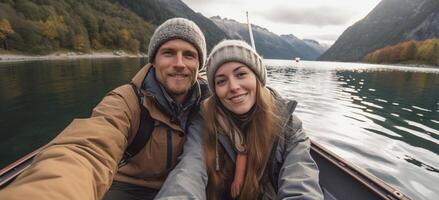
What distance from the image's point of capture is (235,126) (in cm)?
315

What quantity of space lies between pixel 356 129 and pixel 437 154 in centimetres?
303

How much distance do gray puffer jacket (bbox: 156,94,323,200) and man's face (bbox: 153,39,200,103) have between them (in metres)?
0.52

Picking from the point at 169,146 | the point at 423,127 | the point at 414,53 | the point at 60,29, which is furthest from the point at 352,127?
the point at 414,53

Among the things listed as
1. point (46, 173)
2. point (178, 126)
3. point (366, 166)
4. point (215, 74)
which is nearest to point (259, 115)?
point (215, 74)

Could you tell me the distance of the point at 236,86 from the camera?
3146 mm

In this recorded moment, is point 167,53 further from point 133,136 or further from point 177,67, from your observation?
point 133,136

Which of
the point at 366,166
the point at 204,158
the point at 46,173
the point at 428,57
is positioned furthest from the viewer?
the point at 428,57

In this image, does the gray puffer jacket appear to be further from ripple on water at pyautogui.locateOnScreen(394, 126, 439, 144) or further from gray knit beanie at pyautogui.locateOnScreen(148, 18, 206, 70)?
ripple on water at pyautogui.locateOnScreen(394, 126, 439, 144)

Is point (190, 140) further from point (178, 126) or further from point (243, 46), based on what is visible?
point (243, 46)

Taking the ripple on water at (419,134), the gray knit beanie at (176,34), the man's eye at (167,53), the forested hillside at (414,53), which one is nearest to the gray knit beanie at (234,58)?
the gray knit beanie at (176,34)

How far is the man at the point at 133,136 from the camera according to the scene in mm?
1771

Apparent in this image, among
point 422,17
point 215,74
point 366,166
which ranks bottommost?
point 366,166

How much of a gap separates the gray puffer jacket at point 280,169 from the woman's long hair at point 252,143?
10cm

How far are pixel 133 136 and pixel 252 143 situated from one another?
4.65 ft
